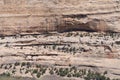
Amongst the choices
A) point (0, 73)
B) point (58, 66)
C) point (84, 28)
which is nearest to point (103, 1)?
point (84, 28)

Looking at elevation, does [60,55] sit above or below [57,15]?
below

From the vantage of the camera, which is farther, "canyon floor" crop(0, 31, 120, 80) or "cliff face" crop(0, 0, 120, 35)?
"cliff face" crop(0, 0, 120, 35)

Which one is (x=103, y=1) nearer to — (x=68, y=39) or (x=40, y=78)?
(x=68, y=39)

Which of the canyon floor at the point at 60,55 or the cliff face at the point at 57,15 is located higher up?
the cliff face at the point at 57,15

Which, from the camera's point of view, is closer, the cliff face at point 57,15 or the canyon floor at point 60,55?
the canyon floor at point 60,55
